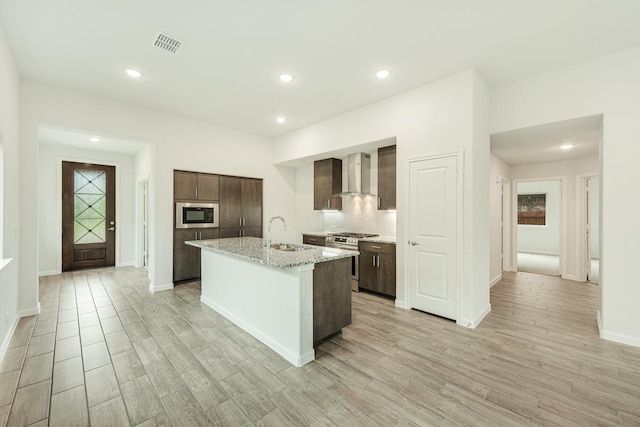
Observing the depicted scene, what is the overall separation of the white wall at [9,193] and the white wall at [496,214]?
6692 mm

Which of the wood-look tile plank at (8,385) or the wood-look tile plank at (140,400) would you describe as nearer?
the wood-look tile plank at (140,400)

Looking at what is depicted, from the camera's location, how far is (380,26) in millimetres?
2453

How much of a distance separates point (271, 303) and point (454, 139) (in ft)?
9.29

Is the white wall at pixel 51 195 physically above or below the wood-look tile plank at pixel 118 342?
above

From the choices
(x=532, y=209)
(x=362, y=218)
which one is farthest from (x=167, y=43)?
(x=532, y=209)

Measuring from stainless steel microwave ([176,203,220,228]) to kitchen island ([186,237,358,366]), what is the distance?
1759mm

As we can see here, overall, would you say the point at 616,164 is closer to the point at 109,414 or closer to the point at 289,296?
the point at 289,296

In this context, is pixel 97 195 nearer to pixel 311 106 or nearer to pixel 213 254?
pixel 213 254

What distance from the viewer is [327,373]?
2240 mm

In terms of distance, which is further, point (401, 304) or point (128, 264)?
point (128, 264)

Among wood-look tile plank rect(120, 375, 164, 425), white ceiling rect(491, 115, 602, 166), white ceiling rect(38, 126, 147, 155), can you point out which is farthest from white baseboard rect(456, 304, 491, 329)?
white ceiling rect(38, 126, 147, 155)

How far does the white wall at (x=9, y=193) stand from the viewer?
8.38ft

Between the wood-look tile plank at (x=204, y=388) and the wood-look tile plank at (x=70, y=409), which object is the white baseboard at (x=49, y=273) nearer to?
the wood-look tile plank at (x=70, y=409)

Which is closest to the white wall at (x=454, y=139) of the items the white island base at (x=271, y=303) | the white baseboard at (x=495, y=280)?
the white baseboard at (x=495, y=280)
